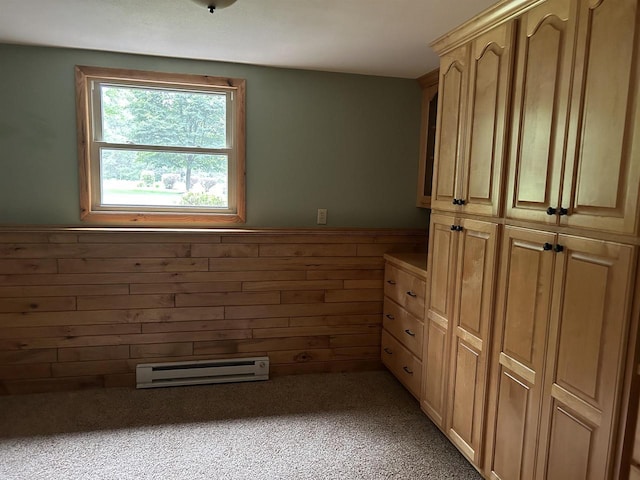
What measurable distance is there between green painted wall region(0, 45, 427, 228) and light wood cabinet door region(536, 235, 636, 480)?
1866 millimetres

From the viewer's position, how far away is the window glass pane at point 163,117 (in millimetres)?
2965

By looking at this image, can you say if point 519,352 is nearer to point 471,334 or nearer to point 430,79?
point 471,334

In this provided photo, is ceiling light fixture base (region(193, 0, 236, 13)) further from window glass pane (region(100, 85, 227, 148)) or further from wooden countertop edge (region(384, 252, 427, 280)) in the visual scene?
wooden countertop edge (region(384, 252, 427, 280))

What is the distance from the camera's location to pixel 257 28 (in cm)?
233

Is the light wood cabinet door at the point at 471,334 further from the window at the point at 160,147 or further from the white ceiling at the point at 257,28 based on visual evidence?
the window at the point at 160,147

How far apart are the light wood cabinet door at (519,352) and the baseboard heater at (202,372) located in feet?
5.38

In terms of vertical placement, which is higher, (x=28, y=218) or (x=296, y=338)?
(x=28, y=218)

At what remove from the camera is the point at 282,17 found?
2.17 metres

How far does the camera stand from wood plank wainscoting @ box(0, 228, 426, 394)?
113 inches

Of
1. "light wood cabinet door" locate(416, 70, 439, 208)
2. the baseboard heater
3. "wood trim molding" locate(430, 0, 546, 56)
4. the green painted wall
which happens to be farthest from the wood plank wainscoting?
"wood trim molding" locate(430, 0, 546, 56)

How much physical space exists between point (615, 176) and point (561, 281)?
1.34 feet

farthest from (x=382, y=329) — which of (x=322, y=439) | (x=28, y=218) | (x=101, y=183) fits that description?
(x=28, y=218)

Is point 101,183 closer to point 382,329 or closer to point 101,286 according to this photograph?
point 101,286

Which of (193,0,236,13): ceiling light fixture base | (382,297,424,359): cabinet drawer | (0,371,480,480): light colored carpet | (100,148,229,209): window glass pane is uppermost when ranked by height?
(193,0,236,13): ceiling light fixture base
